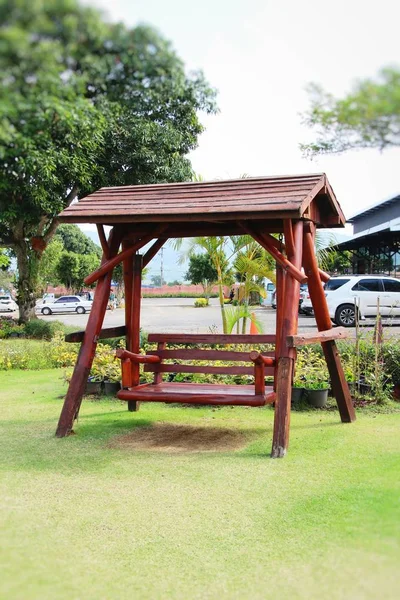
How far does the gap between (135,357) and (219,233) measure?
196 centimetres

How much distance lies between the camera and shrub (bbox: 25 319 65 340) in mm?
19420

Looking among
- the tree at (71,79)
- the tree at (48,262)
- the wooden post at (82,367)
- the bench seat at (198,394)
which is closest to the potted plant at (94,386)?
the bench seat at (198,394)

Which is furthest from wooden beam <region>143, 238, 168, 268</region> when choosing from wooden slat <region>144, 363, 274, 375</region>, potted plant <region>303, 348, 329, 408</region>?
potted plant <region>303, 348, 329, 408</region>

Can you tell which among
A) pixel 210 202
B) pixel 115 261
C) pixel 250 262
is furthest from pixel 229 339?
pixel 250 262

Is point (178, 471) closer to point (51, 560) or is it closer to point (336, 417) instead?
point (51, 560)

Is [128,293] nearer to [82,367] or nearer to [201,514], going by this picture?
[82,367]

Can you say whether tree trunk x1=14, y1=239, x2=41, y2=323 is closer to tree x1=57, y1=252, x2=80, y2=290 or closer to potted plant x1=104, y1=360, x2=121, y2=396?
potted plant x1=104, y1=360, x2=121, y2=396

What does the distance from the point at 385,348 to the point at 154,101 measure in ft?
24.6

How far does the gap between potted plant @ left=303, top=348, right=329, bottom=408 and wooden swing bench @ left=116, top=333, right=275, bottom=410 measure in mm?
1058

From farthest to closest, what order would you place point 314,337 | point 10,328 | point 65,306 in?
point 65,306, point 10,328, point 314,337

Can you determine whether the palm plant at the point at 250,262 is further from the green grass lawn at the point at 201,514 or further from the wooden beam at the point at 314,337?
the green grass lawn at the point at 201,514

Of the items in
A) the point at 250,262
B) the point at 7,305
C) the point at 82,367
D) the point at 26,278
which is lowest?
the point at 7,305

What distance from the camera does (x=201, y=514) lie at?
15.8ft

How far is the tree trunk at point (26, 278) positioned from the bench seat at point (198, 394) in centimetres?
1463
